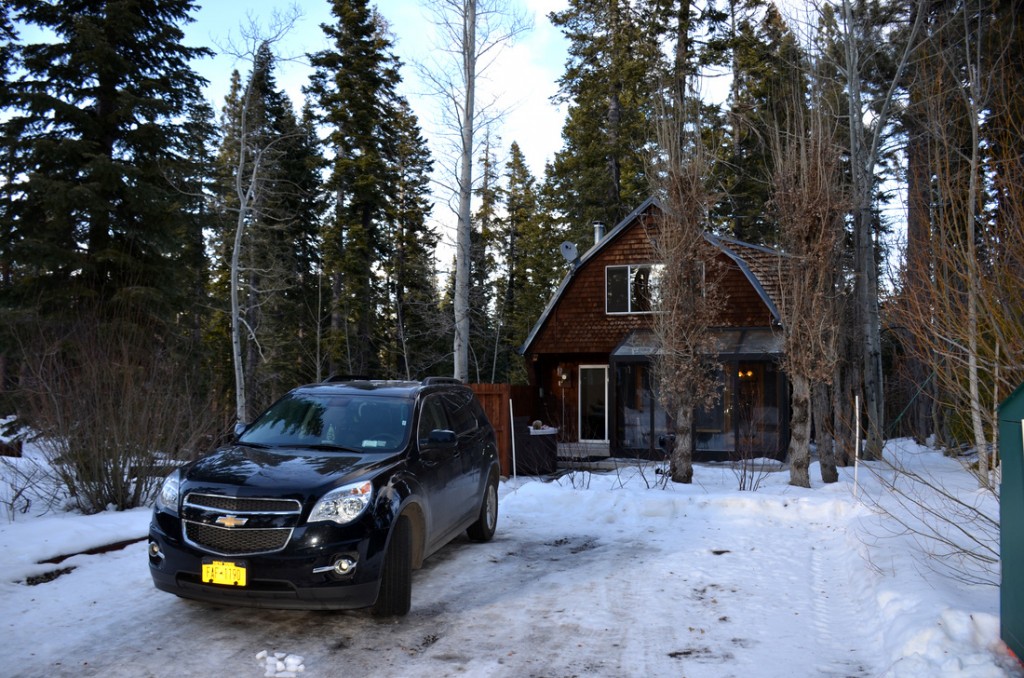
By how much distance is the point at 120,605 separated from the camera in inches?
231

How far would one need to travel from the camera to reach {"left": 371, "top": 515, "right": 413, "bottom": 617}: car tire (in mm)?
5477

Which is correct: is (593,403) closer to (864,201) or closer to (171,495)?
(864,201)

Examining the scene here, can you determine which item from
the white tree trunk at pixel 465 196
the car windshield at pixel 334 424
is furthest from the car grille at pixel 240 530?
the white tree trunk at pixel 465 196

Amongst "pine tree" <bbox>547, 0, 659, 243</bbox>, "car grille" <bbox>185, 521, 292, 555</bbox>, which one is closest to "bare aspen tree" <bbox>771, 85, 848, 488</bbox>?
"car grille" <bbox>185, 521, 292, 555</bbox>

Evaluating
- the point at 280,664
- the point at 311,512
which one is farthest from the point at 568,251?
the point at 280,664

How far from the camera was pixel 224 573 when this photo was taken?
5.00 metres

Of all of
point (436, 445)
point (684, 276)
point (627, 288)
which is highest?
point (627, 288)

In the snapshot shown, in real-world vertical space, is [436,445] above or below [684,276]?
below

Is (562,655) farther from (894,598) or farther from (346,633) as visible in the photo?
(894,598)

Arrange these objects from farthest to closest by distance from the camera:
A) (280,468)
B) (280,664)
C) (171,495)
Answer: (280,468) → (171,495) → (280,664)

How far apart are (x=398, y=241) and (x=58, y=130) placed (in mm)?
17226

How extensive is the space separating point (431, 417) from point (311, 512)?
2214 millimetres

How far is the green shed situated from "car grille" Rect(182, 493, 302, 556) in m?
4.30

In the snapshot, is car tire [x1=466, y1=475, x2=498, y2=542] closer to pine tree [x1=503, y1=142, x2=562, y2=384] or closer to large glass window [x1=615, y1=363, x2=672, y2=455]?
large glass window [x1=615, y1=363, x2=672, y2=455]
